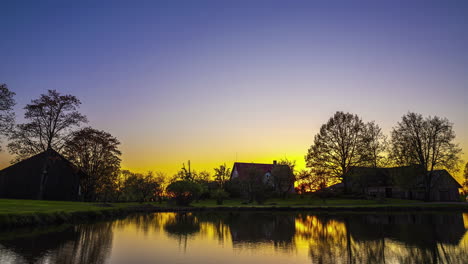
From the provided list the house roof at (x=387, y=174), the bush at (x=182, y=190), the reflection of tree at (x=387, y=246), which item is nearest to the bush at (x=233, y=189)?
the bush at (x=182, y=190)

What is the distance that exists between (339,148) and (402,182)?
11.3 metres

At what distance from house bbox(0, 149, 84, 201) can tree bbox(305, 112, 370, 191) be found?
40.2 m

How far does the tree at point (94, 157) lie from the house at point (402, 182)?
3976 cm

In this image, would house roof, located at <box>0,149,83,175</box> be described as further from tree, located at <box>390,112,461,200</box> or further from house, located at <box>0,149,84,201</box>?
tree, located at <box>390,112,461,200</box>

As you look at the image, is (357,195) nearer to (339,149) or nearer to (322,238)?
(339,149)

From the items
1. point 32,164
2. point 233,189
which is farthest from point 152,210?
point 233,189

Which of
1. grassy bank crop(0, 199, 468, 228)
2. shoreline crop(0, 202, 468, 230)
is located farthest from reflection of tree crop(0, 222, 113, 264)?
grassy bank crop(0, 199, 468, 228)

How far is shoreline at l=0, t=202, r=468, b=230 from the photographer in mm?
23344

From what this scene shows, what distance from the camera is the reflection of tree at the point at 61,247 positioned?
1333 centimetres

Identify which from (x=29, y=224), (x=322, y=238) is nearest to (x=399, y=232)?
(x=322, y=238)

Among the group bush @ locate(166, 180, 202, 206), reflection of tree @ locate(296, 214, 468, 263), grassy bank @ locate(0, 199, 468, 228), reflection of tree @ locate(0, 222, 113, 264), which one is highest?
bush @ locate(166, 180, 202, 206)

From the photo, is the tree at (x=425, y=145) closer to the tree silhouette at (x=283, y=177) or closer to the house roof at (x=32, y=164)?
the tree silhouette at (x=283, y=177)

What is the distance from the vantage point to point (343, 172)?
55.8 metres

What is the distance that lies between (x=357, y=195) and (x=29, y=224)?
159 feet
